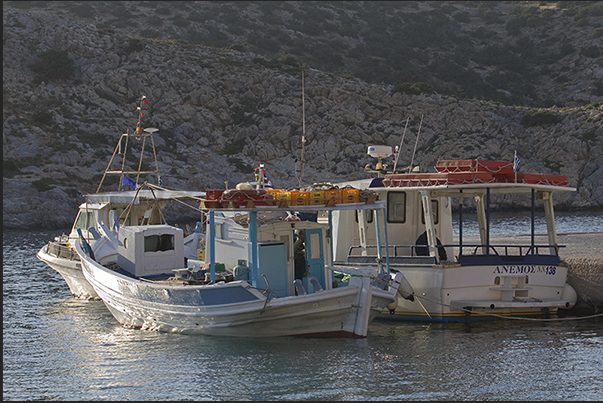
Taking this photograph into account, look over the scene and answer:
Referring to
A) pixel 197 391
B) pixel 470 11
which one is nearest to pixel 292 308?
pixel 197 391

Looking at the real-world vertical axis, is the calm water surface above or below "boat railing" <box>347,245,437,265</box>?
below

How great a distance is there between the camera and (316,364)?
13211 mm

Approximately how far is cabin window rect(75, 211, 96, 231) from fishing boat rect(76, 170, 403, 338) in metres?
8.00

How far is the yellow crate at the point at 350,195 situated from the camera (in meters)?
15.3

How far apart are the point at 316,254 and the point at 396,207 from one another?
177 inches

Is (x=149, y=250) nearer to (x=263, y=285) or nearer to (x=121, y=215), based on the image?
(x=263, y=285)

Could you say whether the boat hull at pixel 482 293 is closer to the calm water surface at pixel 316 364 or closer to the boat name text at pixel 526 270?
the boat name text at pixel 526 270

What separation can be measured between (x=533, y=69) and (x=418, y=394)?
3793 inches

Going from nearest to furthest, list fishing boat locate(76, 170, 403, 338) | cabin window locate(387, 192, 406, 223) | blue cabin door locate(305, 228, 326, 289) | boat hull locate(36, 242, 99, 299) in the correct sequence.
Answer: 1. fishing boat locate(76, 170, 403, 338)
2. blue cabin door locate(305, 228, 326, 289)
3. cabin window locate(387, 192, 406, 223)
4. boat hull locate(36, 242, 99, 299)

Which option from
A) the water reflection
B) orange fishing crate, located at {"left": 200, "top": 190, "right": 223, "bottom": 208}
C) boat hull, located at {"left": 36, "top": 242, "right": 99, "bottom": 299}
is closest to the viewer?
orange fishing crate, located at {"left": 200, "top": 190, "right": 223, "bottom": 208}

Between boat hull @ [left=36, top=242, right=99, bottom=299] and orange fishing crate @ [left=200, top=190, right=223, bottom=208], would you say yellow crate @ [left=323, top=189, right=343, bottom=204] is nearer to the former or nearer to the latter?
orange fishing crate @ [left=200, top=190, right=223, bottom=208]

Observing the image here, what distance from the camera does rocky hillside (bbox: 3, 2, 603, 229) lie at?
6159 centimetres

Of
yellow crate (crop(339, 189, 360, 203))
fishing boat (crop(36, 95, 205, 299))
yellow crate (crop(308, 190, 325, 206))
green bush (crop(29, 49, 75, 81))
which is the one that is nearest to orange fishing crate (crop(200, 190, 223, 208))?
yellow crate (crop(308, 190, 325, 206))

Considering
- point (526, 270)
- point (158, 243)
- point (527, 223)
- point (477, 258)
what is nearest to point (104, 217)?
point (158, 243)
